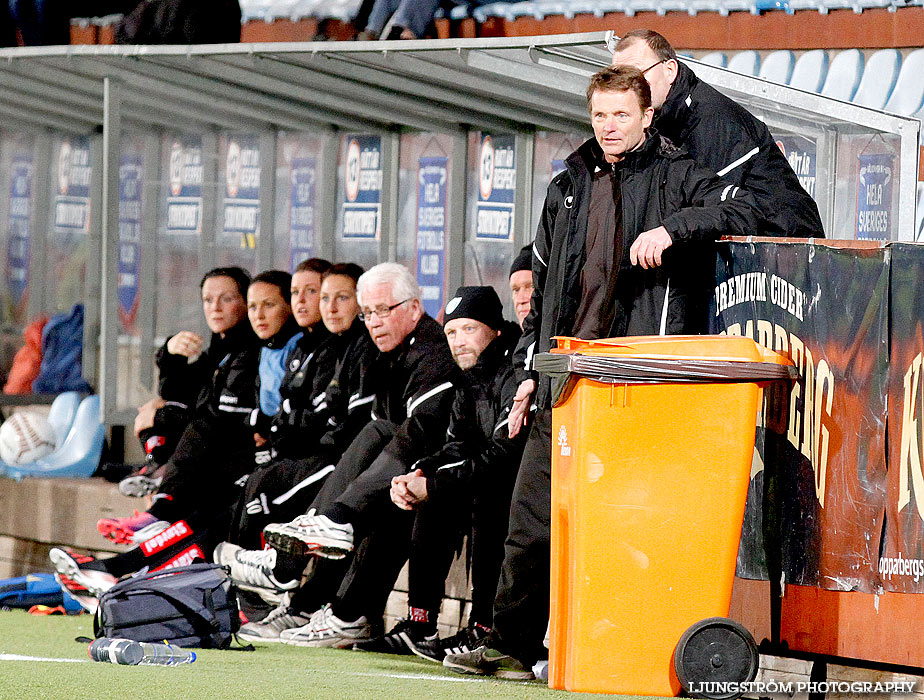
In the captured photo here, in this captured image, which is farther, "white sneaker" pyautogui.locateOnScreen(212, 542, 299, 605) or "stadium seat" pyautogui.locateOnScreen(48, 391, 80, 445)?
"stadium seat" pyautogui.locateOnScreen(48, 391, 80, 445)

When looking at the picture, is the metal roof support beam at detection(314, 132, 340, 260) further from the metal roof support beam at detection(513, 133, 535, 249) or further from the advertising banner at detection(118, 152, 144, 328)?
the metal roof support beam at detection(513, 133, 535, 249)

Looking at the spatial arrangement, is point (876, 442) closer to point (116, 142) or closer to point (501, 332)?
point (501, 332)

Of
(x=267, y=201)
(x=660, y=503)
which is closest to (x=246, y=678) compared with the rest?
(x=660, y=503)

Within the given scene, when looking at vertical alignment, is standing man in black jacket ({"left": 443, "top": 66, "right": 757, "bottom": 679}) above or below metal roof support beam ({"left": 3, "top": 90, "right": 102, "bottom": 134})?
below

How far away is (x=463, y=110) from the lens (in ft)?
26.8

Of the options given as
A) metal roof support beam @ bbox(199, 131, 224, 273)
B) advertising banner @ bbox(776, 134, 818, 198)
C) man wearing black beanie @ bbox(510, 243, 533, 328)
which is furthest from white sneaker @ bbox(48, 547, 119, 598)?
advertising banner @ bbox(776, 134, 818, 198)

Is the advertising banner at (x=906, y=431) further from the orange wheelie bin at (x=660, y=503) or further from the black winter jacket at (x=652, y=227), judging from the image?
the black winter jacket at (x=652, y=227)

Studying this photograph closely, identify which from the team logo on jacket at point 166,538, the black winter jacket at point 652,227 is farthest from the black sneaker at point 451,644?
the team logo on jacket at point 166,538

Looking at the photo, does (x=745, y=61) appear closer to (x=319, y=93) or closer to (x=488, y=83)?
(x=488, y=83)

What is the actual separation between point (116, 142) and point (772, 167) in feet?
14.9

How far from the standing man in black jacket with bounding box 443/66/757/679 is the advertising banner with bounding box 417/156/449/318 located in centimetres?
374

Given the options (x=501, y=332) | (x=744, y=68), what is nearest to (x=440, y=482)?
(x=501, y=332)

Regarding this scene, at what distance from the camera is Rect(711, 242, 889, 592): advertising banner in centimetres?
417

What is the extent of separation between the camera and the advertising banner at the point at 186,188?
989 centimetres
